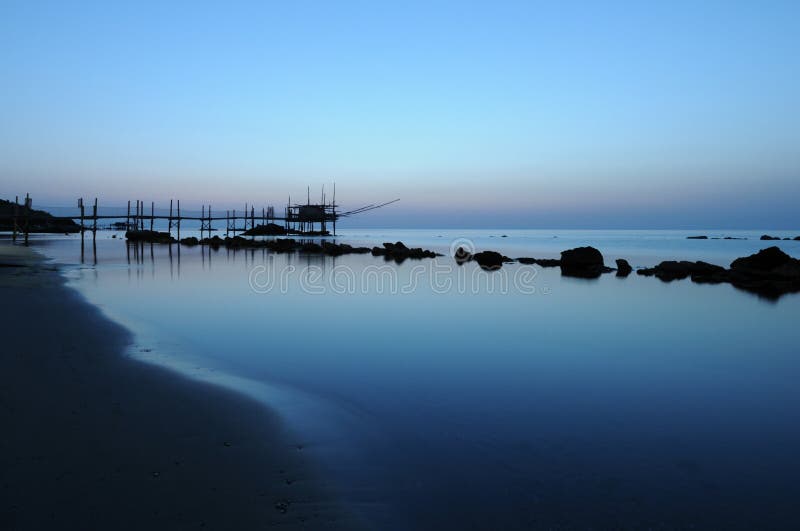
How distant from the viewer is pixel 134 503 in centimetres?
359

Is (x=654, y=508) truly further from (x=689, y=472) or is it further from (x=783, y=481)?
(x=783, y=481)

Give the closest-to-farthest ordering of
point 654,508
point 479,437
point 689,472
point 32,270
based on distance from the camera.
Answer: point 654,508 < point 689,472 < point 479,437 < point 32,270

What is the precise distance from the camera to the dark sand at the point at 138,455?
11.4 feet

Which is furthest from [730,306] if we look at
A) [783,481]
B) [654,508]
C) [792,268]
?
[654,508]

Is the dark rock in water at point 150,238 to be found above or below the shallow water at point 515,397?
above

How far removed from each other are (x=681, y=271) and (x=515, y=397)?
87.8 feet

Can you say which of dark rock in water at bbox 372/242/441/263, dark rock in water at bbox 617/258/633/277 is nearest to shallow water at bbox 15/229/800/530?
dark rock in water at bbox 617/258/633/277

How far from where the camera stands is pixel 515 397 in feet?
24.3

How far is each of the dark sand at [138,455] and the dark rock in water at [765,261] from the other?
3058cm

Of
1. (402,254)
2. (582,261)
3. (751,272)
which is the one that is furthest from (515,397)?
(402,254)

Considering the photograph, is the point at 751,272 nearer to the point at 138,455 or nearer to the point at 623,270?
the point at 623,270

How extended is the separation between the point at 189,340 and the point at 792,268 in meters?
29.6

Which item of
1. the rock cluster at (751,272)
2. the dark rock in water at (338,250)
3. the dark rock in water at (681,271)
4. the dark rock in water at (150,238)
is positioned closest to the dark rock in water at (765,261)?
the rock cluster at (751,272)

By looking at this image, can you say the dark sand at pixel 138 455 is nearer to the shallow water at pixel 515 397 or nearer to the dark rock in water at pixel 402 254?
the shallow water at pixel 515 397
